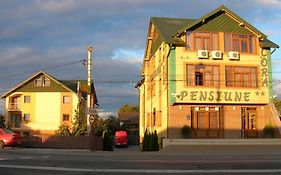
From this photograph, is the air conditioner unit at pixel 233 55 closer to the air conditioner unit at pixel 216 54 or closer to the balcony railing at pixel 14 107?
the air conditioner unit at pixel 216 54

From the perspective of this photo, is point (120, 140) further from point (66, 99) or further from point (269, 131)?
point (269, 131)

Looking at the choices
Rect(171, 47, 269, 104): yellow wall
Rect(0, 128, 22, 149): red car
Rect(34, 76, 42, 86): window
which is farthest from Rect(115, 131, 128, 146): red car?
Rect(0, 128, 22, 149): red car

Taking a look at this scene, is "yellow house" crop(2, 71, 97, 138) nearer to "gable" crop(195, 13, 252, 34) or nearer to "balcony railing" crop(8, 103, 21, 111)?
"balcony railing" crop(8, 103, 21, 111)

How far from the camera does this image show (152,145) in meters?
34.8

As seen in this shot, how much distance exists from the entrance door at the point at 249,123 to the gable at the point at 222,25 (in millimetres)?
6786

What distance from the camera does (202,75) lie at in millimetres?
36125

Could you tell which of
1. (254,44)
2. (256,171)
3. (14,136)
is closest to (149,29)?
(254,44)

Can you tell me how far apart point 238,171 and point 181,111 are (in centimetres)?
2141

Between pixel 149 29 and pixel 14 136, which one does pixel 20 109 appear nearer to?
pixel 149 29

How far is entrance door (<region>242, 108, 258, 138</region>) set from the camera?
1459 inches

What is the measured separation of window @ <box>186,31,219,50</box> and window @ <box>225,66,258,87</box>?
226 centimetres

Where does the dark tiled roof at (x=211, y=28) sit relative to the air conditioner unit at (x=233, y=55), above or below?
above

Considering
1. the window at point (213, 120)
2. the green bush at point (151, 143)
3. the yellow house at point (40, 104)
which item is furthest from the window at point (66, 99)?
the window at point (213, 120)

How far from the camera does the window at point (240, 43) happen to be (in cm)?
3694
